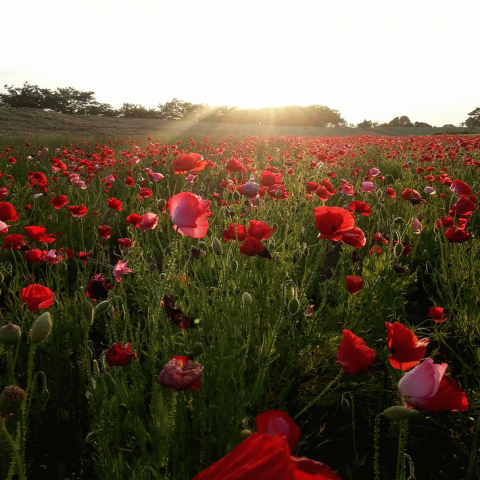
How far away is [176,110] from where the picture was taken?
1537 inches

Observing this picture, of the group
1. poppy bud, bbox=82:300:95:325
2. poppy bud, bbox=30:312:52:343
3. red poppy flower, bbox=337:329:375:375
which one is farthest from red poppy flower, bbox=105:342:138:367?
red poppy flower, bbox=337:329:375:375

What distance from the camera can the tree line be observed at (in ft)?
117

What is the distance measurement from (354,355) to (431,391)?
0.24 m

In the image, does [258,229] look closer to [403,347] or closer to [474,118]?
[403,347]

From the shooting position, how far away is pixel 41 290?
135 centimetres

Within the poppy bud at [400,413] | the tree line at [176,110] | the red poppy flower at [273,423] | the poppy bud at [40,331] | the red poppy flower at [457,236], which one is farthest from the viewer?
the tree line at [176,110]

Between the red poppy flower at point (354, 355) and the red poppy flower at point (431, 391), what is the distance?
15cm

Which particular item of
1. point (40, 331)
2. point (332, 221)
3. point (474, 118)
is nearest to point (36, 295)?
point (40, 331)

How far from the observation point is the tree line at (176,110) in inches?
1409

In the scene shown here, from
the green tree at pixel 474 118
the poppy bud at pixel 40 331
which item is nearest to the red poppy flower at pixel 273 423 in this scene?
the poppy bud at pixel 40 331

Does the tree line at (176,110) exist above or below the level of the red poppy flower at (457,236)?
above

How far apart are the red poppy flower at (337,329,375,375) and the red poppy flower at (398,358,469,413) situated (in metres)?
0.15

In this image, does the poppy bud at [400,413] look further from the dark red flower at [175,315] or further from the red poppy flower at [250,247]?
the red poppy flower at [250,247]

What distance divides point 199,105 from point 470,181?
3923cm
